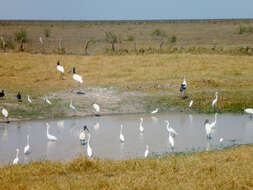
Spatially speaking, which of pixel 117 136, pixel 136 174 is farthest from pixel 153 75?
pixel 136 174

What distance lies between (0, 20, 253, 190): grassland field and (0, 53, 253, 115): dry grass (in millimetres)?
38

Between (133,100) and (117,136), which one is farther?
(133,100)

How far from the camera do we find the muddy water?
12391 mm

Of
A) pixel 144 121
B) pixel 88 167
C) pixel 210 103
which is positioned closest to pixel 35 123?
pixel 144 121

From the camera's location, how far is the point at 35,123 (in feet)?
54.2

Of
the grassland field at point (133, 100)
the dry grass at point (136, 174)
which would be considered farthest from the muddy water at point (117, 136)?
the dry grass at point (136, 174)

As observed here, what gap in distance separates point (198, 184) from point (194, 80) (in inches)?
589

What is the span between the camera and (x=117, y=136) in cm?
1450

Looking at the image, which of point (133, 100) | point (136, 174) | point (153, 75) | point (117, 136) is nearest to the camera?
point (136, 174)

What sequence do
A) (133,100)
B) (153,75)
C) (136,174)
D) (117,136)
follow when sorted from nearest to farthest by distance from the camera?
(136,174)
(117,136)
(133,100)
(153,75)

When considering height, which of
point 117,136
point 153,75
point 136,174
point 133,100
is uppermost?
point 136,174

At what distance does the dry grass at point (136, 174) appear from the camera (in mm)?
7180

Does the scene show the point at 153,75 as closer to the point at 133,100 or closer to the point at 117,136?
the point at 133,100

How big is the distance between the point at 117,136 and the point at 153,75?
9659 mm
